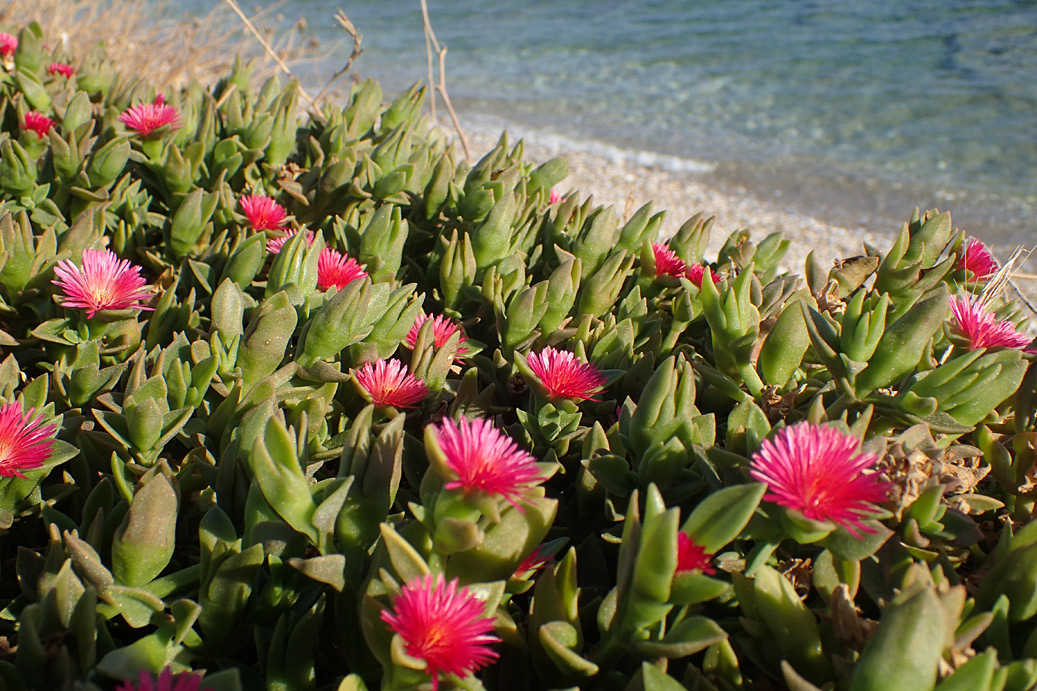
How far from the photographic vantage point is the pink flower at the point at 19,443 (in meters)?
0.87

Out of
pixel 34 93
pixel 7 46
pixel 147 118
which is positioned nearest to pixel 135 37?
pixel 7 46

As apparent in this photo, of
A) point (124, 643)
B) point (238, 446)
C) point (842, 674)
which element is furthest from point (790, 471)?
point (124, 643)

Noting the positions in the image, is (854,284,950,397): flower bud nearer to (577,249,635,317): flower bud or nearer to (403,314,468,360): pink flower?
(577,249,635,317): flower bud

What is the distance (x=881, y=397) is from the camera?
0.97 meters

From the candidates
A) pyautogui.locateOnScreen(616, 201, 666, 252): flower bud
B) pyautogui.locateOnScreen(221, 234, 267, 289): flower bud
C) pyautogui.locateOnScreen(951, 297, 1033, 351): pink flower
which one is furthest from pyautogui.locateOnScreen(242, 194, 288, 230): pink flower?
pyautogui.locateOnScreen(951, 297, 1033, 351): pink flower

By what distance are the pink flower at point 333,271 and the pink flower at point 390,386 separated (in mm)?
239

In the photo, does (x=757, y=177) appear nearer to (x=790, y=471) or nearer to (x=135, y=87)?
(x=135, y=87)

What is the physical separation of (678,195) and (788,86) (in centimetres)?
349

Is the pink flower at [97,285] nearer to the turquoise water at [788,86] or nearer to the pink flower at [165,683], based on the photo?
the pink flower at [165,683]

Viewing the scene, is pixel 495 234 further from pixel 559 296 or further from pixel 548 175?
pixel 548 175

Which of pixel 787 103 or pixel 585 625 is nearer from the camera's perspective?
pixel 585 625

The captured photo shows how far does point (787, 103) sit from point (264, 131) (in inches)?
270

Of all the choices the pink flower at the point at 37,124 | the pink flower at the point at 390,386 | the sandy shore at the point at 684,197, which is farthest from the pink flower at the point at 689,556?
the sandy shore at the point at 684,197

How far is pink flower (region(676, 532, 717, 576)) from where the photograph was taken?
0.71 metres
